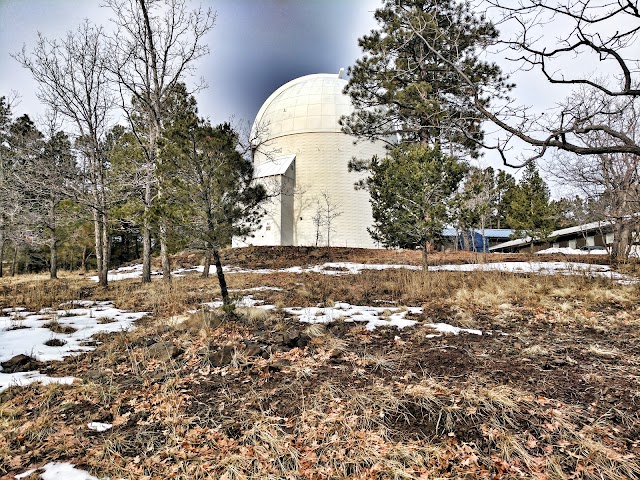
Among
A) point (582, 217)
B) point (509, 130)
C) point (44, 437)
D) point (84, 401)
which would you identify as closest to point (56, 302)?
point (84, 401)

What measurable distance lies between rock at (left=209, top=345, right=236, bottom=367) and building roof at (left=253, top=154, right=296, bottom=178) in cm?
1971

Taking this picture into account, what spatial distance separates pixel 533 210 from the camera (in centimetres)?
2744

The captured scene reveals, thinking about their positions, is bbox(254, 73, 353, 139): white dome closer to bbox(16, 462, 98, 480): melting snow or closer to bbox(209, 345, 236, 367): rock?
bbox(209, 345, 236, 367): rock

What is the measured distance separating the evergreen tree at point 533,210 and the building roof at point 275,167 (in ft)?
62.5

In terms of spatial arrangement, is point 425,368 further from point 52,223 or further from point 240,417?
point 52,223

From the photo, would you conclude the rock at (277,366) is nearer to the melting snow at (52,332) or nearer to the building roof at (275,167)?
the melting snow at (52,332)

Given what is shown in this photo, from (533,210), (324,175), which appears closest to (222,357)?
(324,175)

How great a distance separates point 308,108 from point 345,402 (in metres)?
25.2

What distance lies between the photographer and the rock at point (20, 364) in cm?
373

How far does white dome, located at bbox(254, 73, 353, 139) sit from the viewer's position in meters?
24.9

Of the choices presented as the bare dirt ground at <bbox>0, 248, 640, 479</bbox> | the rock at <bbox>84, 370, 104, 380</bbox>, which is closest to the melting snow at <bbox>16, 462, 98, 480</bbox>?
the bare dirt ground at <bbox>0, 248, 640, 479</bbox>

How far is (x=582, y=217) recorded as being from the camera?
12930mm

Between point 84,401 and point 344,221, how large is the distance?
22.1m

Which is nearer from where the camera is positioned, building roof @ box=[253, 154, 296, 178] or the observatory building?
building roof @ box=[253, 154, 296, 178]
